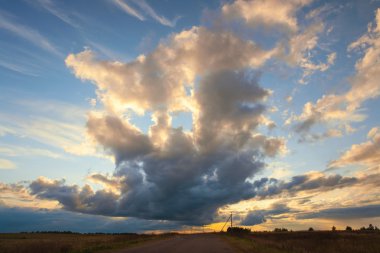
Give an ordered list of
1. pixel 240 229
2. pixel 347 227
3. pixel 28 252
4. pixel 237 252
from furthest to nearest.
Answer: pixel 347 227 → pixel 240 229 → pixel 237 252 → pixel 28 252

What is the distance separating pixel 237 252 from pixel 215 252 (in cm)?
249

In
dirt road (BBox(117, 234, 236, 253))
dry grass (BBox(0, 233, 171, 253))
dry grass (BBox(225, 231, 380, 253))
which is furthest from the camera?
dry grass (BBox(225, 231, 380, 253))

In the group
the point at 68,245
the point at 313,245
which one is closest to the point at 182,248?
the point at 68,245

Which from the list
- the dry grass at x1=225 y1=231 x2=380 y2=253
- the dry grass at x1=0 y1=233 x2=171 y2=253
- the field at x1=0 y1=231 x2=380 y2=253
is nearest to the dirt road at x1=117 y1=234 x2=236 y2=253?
the field at x1=0 y1=231 x2=380 y2=253

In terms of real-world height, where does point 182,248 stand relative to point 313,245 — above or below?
below

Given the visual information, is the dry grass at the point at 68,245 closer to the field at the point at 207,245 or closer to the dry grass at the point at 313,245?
the field at the point at 207,245

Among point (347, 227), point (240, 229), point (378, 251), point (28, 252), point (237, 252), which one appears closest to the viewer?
point (28, 252)

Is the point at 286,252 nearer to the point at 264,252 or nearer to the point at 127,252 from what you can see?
the point at 264,252

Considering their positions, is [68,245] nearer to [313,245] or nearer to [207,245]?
[207,245]

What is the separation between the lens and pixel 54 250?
28891mm

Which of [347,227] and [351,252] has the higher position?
[347,227]

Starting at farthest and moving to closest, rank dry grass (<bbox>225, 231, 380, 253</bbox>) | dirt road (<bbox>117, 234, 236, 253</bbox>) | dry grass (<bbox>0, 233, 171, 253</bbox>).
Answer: dry grass (<bbox>225, 231, 380, 253</bbox>) → dirt road (<bbox>117, 234, 236, 253</bbox>) → dry grass (<bbox>0, 233, 171, 253</bbox>)

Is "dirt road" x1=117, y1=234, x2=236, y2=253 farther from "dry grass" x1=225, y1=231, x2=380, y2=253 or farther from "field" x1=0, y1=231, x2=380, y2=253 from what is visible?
"dry grass" x1=225, y1=231, x2=380, y2=253

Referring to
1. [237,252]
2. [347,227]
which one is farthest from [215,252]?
[347,227]
